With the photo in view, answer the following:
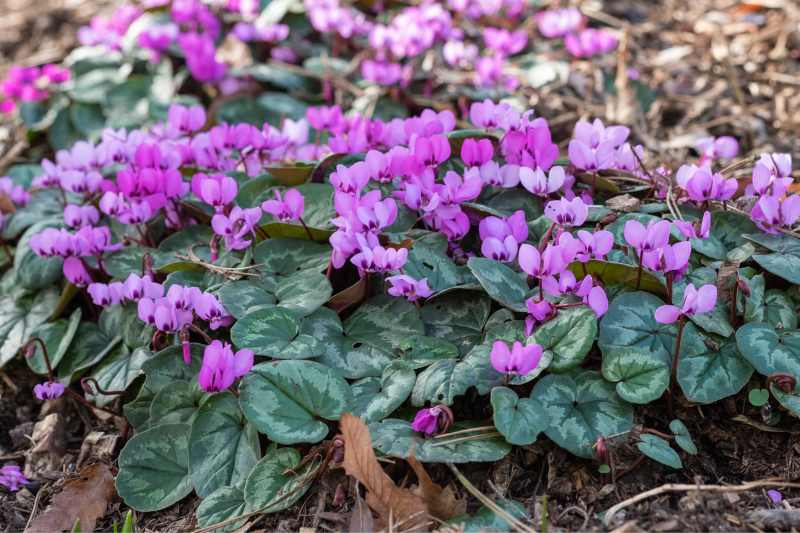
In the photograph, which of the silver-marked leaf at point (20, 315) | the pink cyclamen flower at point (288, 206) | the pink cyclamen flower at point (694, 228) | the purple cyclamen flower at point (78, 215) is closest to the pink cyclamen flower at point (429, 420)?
the pink cyclamen flower at point (288, 206)

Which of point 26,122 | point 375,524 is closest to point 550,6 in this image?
point 26,122

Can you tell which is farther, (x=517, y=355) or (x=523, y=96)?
(x=523, y=96)

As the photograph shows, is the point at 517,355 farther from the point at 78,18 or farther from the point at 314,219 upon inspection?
the point at 78,18

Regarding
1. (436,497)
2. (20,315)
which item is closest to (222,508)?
(436,497)

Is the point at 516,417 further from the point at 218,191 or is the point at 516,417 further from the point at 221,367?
the point at 218,191

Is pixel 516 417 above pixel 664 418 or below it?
above
